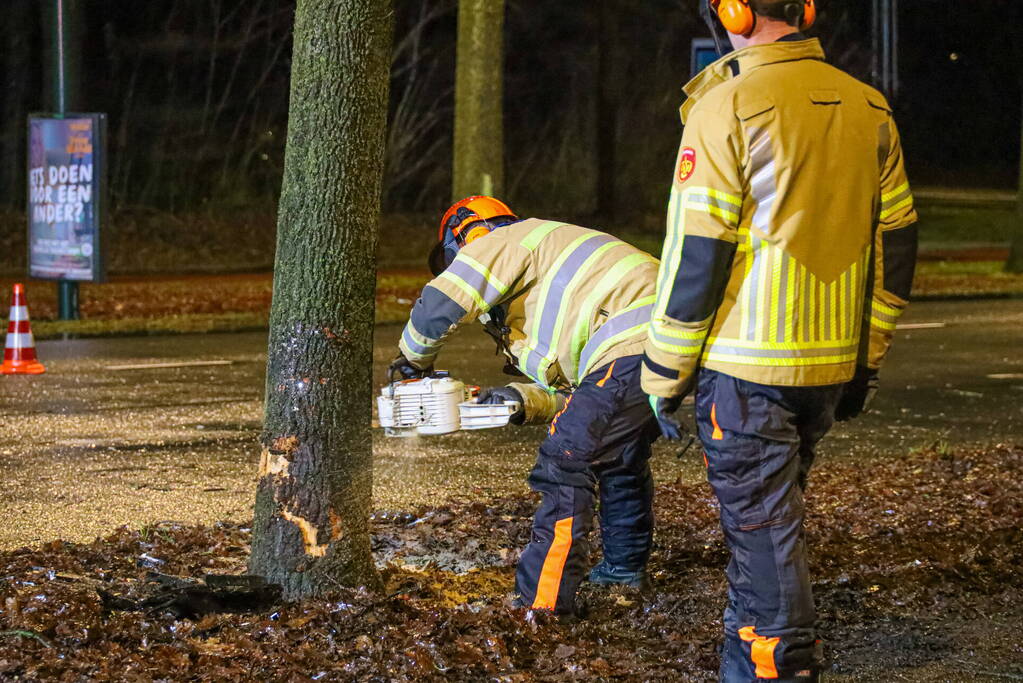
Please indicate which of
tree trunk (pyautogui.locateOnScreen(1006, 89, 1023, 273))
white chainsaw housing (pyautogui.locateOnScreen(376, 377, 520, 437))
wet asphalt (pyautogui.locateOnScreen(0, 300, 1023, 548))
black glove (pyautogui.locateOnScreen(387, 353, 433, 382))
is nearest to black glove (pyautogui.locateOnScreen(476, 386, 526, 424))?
white chainsaw housing (pyautogui.locateOnScreen(376, 377, 520, 437))

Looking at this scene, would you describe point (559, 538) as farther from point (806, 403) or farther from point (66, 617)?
point (66, 617)

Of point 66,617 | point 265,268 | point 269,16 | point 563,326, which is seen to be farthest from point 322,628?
point 269,16

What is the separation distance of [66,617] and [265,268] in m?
21.0

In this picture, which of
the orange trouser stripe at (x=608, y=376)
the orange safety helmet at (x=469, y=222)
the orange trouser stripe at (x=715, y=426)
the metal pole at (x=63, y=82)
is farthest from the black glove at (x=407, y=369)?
the metal pole at (x=63, y=82)

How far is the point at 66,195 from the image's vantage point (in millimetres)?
15516

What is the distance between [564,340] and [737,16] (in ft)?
4.97

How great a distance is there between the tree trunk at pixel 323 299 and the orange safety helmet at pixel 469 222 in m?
0.34

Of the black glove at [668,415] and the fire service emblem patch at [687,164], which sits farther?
the black glove at [668,415]

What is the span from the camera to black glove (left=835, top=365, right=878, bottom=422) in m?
4.25

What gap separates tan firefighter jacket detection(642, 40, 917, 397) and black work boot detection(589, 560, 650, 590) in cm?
171

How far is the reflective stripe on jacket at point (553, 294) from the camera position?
4.84 m

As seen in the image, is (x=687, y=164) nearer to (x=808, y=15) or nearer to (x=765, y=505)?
(x=808, y=15)

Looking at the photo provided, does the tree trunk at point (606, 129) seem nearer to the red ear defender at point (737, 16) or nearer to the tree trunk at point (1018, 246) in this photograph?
the tree trunk at point (1018, 246)

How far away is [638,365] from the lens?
4.82 meters
